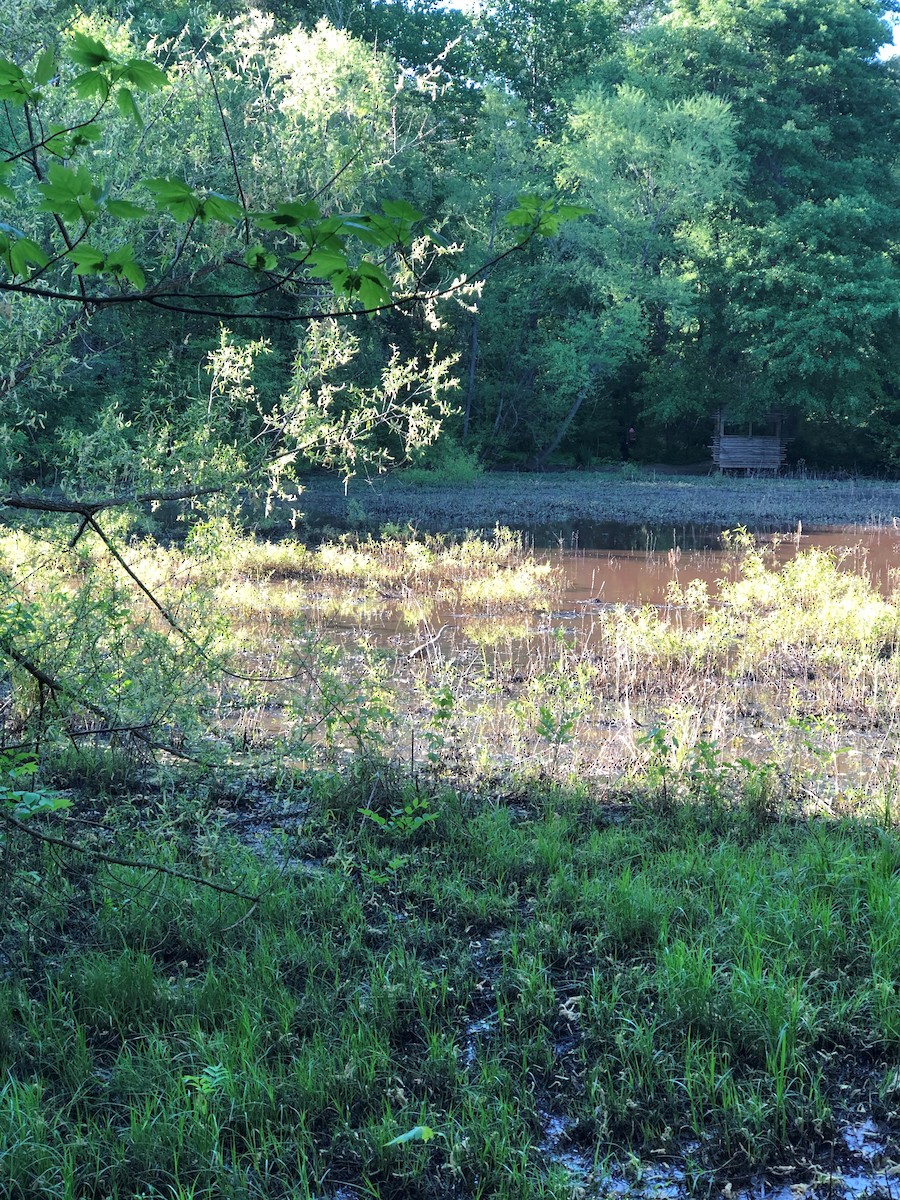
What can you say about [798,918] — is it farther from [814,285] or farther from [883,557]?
[814,285]

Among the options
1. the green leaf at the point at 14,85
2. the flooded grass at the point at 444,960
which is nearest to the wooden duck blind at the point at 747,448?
the flooded grass at the point at 444,960

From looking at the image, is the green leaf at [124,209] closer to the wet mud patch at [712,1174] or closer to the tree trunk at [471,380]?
the wet mud patch at [712,1174]

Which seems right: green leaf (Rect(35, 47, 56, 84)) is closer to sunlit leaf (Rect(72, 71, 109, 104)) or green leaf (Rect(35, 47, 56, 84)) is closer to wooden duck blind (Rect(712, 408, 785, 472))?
sunlit leaf (Rect(72, 71, 109, 104))

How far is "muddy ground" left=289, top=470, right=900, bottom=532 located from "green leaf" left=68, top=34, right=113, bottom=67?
57.8 feet

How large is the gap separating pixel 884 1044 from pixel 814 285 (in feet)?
105

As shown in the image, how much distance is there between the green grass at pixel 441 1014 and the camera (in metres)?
3.02

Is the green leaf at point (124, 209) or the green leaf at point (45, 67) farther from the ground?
the green leaf at point (45, 67)

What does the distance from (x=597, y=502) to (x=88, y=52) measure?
76.1 feet

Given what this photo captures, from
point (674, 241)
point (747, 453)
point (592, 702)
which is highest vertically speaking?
point (674, 241)

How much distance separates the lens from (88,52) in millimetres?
2293

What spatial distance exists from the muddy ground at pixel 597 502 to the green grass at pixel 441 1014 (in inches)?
612

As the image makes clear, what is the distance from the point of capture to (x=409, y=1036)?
3.63 meters

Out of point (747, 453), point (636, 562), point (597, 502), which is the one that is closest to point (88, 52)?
point (636, 562)

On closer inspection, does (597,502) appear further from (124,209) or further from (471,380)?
(124,209)
